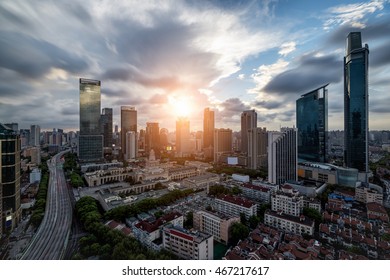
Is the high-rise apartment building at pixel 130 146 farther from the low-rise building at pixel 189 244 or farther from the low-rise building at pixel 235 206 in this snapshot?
the low-rise building at pixel 189 244

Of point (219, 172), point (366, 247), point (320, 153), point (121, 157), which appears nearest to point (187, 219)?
point (366, 247)

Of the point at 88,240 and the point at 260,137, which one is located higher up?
the point at 260,137

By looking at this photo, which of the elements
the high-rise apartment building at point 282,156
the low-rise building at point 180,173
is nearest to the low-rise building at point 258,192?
the high-rise apartment building at point 282,156

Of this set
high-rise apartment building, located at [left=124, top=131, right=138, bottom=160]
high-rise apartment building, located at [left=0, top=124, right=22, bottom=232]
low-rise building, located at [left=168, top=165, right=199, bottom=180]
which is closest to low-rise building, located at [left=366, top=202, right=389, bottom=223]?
low-rise building, located at [left=168, top=165, right=199, bottom=180]

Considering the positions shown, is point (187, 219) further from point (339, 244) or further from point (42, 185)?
point (42, 185)

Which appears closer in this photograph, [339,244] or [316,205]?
[339,244]

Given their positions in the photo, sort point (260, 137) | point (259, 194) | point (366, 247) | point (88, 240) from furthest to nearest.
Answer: point (260, 137)
point (259, 194)
point (88, 240)
point (366, 247)

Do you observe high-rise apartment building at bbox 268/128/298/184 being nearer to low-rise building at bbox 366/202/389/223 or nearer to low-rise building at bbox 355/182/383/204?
low-rise building at bbox 355/182/383/204
